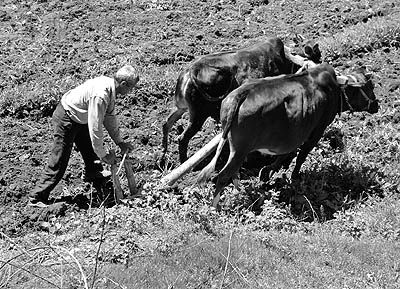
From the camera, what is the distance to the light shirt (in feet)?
25.3

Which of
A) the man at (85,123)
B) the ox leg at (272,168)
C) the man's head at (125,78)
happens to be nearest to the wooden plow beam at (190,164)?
the man at (85,123)

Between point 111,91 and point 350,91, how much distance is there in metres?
3.65

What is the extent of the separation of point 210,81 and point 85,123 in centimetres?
192

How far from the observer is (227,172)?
316 inches

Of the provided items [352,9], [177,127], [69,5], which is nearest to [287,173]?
[177,127]

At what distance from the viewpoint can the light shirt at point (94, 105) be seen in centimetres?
771

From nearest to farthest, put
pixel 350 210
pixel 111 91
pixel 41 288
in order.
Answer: pixel 41 288 < pixel 111 91 < pixel 350 210

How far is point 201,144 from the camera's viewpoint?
32.4ft

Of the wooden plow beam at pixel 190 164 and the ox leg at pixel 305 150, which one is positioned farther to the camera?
the ox leg at pixel 305 150

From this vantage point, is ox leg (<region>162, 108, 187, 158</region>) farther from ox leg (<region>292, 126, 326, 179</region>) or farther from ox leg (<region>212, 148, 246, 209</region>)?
ox leg (<region>292, 126, 326, 179</region>)

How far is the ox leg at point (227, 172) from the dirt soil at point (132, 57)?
80 centimetres

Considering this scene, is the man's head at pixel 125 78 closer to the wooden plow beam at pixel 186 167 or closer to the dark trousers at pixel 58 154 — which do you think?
the dark trousers at pixel 58 154

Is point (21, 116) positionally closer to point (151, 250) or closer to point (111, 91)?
point (111, 91)

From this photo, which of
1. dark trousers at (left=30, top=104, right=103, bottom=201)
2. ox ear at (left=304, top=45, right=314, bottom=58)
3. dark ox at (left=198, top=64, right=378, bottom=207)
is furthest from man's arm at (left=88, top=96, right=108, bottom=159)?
ox ear at (left=304, top=45, right=314, bottom=58)
